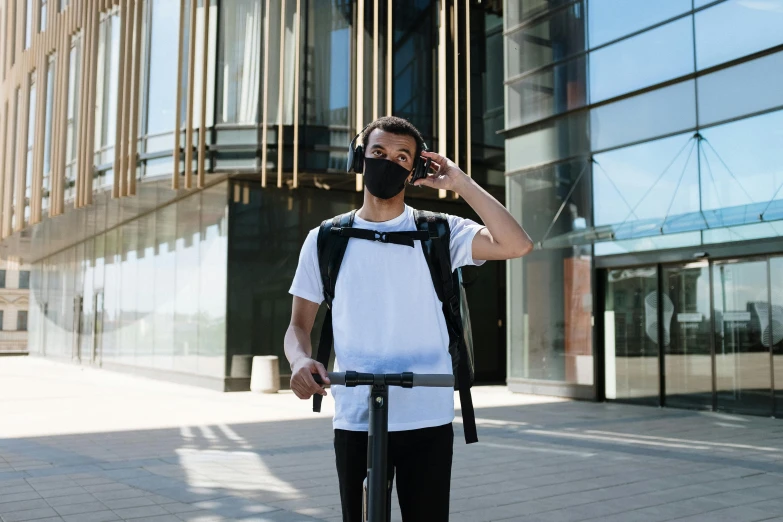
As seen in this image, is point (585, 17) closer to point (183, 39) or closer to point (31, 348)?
point (183, 39)

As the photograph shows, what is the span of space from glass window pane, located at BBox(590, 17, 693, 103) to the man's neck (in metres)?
11.7

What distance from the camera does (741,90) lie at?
1205 cm

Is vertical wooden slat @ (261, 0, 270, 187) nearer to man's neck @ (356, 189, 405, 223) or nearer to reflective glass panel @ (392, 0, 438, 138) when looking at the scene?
reflective glass panel @ (392, 0, 438, 138)

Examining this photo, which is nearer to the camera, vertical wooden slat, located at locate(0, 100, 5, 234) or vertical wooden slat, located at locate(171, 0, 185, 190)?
vertical wooden slat, located at locate(171, 0, 185, 190)

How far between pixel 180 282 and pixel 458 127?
7.93m

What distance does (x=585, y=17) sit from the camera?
14.9 m

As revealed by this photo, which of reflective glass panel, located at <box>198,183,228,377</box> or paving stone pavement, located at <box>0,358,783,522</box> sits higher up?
reflective glass panel, located at <box>198,183,228,377</box>

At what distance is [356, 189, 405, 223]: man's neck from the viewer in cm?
264

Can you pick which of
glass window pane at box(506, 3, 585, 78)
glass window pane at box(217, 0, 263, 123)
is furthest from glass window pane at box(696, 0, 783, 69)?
glass window pane at box(217, 0, 263, 123)

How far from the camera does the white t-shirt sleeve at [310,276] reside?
8.82 feet

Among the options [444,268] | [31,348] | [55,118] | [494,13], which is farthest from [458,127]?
[31,348]

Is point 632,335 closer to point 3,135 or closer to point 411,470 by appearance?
point 411,470

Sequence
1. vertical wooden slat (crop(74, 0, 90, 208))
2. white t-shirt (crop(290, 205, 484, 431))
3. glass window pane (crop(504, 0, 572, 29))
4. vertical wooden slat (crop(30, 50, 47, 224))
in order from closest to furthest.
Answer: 1. white t-shirt (crop(290, 205, 484, 431))
2. glass window pane (crop(504, 0, 572, 29))
3. vertical wooden slat (crop(74, 0, 90, 208))
4. vertical wooden slat (crop(30, 50, 47, 224))

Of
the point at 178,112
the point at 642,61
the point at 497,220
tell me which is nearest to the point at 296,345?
the point at 497,220
